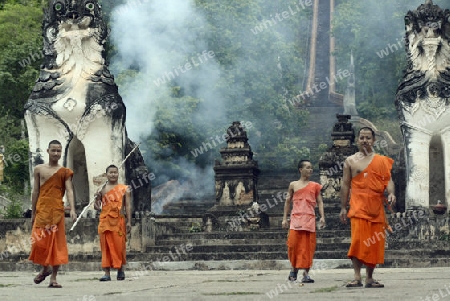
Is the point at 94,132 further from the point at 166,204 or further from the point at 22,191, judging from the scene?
the point at 166,204

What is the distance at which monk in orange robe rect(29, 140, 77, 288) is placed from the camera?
14266 millimetres

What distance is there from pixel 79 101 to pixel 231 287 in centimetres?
773

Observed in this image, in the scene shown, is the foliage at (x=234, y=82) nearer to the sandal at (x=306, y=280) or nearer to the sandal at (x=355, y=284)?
the sandal at (x=306, y=280)

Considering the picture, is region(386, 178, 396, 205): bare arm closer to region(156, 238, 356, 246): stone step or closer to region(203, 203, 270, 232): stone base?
region(156, 238, 356, 246): stone step

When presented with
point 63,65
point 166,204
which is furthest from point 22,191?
point 63,65

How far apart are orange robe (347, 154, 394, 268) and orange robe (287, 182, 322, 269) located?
5.59 feet

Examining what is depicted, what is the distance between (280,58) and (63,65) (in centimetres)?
1829

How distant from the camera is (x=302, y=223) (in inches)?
597

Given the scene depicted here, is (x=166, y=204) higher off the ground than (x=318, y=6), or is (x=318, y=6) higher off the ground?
(x=318, y=6)

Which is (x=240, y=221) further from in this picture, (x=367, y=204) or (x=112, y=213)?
(x=367, y=204)

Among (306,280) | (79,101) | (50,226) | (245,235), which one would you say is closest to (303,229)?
(306,280)

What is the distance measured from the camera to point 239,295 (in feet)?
39.3

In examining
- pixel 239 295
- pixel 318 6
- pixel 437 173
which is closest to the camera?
pixel 239 295

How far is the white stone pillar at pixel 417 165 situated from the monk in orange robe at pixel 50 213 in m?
8.22
